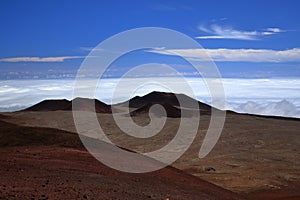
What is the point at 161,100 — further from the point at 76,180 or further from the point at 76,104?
the point at 76,180

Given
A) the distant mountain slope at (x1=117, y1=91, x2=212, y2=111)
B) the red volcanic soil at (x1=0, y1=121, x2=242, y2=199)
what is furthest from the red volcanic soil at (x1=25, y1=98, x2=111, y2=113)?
the red volcanic soil at (x1=0, y1=121, x2=242, y2=199)

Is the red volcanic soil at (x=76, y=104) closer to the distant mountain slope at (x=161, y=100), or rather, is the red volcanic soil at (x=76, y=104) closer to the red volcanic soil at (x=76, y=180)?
the distant mountain slope at (x=161, y=100)

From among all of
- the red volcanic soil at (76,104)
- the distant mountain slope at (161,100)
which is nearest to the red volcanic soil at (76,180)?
the red volcanic soil at (76,104)

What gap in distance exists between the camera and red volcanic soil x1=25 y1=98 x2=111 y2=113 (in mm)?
76562

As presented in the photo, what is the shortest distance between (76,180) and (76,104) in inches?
2585

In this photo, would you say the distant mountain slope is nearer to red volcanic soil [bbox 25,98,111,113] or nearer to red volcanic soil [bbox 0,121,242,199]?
red volcanic soil [bbox 25,98,111,113]

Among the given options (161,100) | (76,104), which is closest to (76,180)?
(76,104)

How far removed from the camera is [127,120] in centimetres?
5934

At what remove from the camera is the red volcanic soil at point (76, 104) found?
76562 mm

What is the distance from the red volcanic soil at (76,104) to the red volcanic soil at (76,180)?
56.8 metres

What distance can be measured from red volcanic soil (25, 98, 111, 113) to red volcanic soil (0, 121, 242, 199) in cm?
5680

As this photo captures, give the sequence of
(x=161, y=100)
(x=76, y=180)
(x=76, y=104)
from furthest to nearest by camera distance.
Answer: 1. (x=161, y=100)
2. (x=76, y=104)
3. (x=76, y=180)

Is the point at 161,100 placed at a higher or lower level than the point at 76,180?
higher

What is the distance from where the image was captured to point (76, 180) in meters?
12.3
